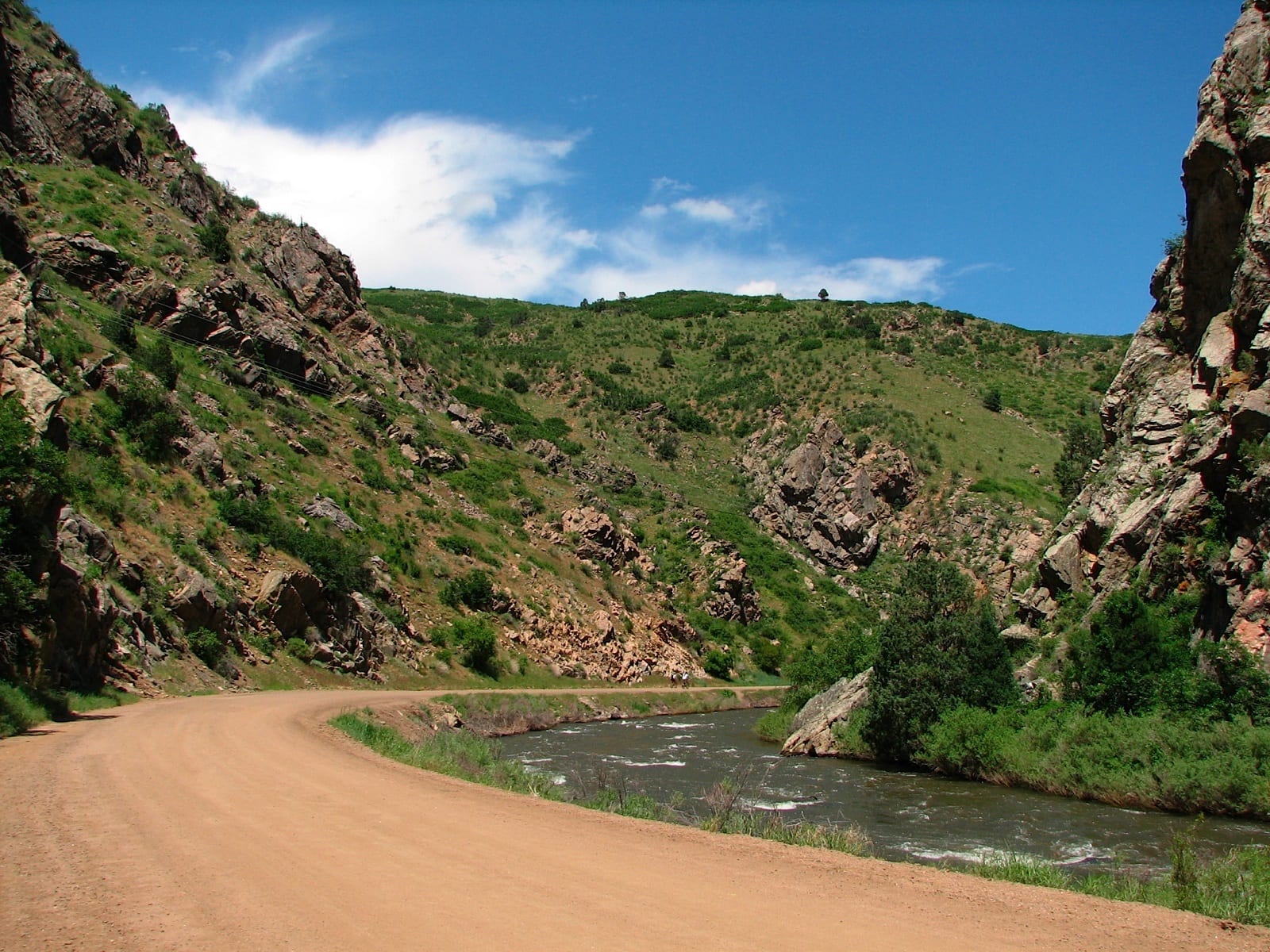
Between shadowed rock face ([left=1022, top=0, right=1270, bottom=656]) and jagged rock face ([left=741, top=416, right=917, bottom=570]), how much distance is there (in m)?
38.1

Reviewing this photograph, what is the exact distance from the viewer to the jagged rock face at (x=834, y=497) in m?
69.5

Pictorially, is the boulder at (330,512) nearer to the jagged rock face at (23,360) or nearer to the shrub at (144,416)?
the shrub at (144,416)

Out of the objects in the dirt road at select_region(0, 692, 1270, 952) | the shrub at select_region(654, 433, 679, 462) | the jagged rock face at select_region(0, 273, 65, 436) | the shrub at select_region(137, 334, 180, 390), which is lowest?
the dirt road at select_region(0, 692, 1270, 952)

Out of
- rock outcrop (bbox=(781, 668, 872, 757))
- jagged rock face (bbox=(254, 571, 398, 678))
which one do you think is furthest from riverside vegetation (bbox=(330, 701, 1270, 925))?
jagged rock face (bbox=(254, 571, 398, 678))

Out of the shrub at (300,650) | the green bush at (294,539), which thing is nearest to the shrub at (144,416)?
the green bush at (294,539)

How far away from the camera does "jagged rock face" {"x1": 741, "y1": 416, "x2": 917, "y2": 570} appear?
69500 mm

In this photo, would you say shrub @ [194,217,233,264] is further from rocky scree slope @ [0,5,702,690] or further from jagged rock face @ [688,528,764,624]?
jagged rock face @ [688,528,764,624]

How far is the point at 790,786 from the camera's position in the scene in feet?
65.0

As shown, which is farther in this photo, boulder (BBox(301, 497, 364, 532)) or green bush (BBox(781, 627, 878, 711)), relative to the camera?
boulder (BBox(301, 497, 364, 532))

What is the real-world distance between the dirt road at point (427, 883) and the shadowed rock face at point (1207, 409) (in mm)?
14557

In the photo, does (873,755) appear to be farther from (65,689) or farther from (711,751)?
(65,689)

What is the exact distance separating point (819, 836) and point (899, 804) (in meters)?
8.20

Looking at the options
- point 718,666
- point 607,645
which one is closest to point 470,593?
point 607,645

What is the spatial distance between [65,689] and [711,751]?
18422mm
